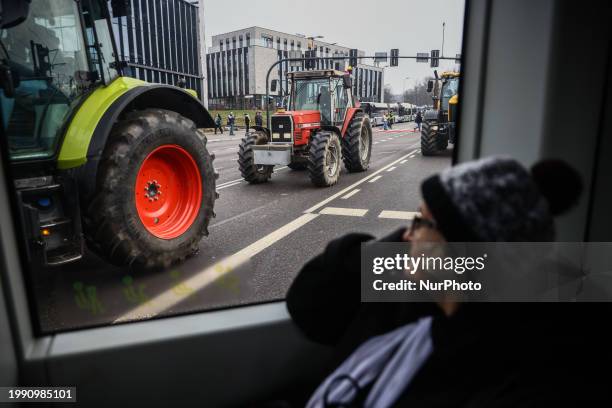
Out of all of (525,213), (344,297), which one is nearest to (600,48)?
(525,213)

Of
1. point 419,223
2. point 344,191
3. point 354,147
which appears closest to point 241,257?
point 419,223

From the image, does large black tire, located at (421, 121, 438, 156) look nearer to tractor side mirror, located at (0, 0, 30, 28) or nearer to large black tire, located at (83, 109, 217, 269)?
large black tire, located at (83, 109, 217, 269)

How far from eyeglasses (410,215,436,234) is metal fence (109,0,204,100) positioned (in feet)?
7.94

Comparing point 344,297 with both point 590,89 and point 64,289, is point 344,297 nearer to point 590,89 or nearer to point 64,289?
point 590,89

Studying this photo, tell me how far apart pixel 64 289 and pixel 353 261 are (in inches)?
105

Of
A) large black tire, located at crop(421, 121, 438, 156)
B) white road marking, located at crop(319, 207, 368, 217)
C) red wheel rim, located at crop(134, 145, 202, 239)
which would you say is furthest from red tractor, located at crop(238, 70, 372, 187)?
red wheel rim, located at crop(134, 145, 202, 239)

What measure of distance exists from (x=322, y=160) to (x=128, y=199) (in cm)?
506

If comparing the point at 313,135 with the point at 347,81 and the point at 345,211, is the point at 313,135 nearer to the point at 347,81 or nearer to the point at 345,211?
the point at 347,81

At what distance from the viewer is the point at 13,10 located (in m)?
1.85

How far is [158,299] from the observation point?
2.97 meters

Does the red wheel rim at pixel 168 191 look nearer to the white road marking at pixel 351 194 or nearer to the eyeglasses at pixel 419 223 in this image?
the eyeglasses at pixel 419 223

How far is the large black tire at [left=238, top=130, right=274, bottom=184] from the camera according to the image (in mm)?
8164

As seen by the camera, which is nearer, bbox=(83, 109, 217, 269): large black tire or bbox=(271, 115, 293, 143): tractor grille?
bbox=(83, 109, 217, 269): large black tire

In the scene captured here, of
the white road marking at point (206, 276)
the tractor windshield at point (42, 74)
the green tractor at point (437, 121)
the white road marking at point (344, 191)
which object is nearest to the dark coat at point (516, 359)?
the white road marking at point (206, 276)
